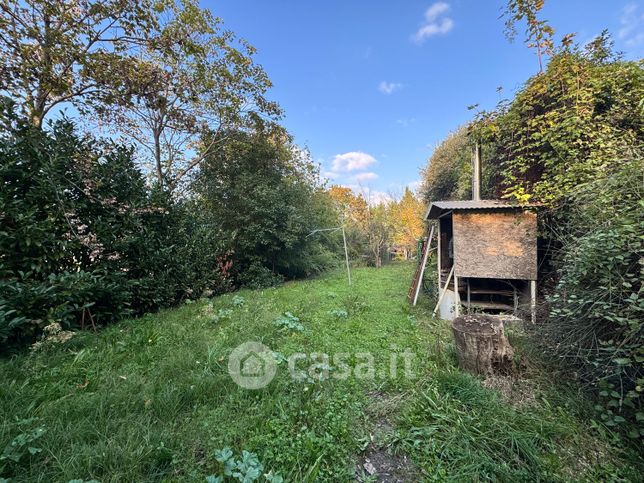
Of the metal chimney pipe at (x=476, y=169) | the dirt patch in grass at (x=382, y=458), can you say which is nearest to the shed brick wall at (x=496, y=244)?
the metal chimney pipe at (x=476, y=169)

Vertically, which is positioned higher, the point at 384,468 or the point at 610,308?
the point at 610,308

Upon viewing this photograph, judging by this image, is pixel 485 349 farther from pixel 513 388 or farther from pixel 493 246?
pixel 493 246

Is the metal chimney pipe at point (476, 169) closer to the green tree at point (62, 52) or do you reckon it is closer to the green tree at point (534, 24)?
the green tree at point (534, 24)

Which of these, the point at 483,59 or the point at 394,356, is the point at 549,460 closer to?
the point at 394,356

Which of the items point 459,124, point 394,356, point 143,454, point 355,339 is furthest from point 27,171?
point 459,124

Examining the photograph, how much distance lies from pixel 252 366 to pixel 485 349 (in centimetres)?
236

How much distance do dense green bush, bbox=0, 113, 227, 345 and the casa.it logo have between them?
6.91ft

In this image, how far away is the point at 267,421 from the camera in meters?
1.84

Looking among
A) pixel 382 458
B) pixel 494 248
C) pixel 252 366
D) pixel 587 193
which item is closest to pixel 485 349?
pixel 382 458

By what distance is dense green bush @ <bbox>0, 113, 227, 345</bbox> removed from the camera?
289cm

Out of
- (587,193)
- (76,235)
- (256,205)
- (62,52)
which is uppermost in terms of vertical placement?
(62,52)

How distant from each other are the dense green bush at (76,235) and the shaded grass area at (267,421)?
739mm

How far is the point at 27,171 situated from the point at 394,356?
5306 mm

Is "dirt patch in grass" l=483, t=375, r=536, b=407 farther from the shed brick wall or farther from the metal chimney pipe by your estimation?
the metal chimney pipe
